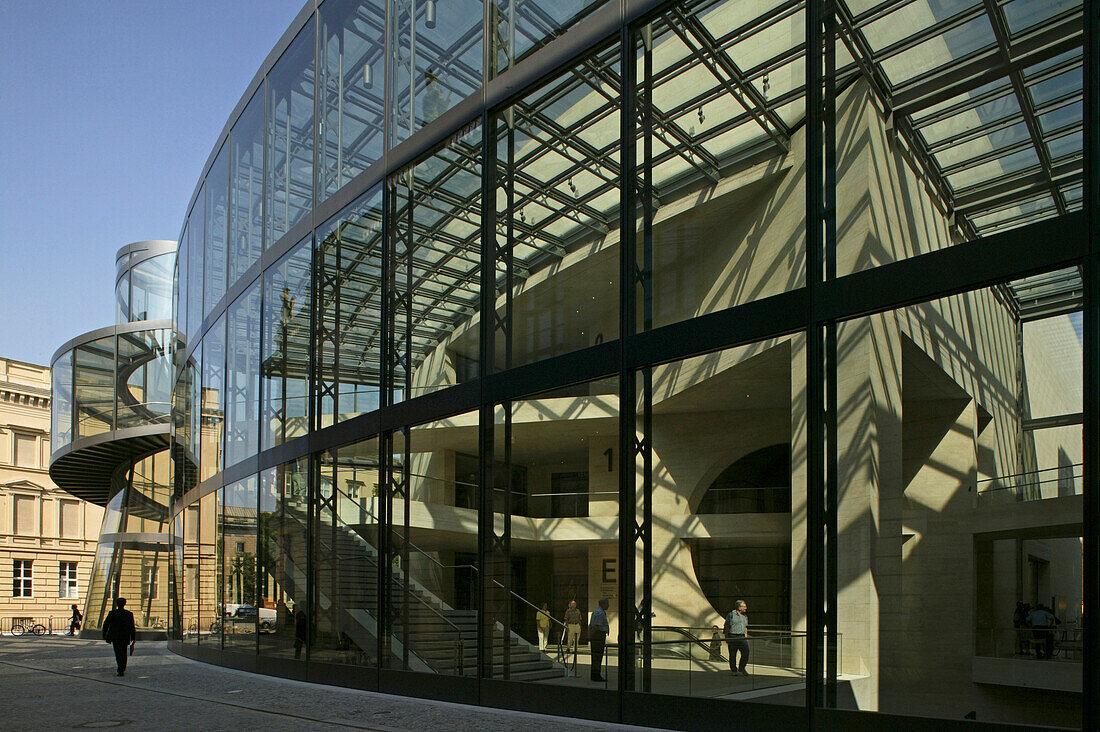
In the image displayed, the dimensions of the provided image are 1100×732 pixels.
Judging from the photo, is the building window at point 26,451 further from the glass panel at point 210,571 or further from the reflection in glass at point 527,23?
the reflection in glass at point 527,23

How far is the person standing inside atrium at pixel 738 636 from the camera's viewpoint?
35.2 feet

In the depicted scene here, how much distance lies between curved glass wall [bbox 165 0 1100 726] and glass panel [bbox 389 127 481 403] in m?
0.08

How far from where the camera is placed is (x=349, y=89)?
62.6ft

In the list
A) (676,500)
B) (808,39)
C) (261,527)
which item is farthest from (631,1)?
(261,527)

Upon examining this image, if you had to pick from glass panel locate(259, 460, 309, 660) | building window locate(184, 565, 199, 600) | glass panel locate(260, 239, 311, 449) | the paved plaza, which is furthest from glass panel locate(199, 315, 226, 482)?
the paved plaza

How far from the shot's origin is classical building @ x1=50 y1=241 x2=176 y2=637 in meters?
40.1

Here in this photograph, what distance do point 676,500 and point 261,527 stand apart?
1292 centimetres

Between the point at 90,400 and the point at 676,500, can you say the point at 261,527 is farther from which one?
the point at 90,400

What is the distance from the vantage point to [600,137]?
1333 cm

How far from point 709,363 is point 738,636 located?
130 inches

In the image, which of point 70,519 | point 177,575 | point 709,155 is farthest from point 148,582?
point 709,155

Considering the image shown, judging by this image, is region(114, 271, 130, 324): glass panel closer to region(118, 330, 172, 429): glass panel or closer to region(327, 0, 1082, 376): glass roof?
region(118, 330, 172, 429): glass panel

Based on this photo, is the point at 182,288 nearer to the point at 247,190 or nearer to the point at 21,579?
the point at 247,190

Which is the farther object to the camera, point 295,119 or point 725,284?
point 295,119
